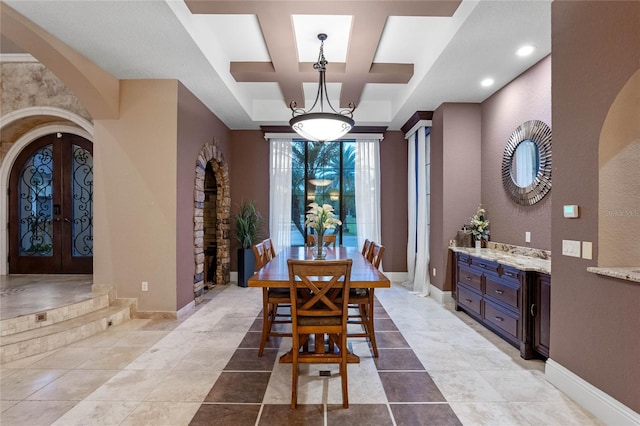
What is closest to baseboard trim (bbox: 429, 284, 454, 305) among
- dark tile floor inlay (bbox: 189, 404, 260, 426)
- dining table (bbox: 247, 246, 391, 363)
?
dining table (bbox: 247, 246, 391, 363)

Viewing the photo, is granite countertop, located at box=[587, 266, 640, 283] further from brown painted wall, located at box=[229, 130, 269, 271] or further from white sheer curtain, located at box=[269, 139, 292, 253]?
brown painted wall, located at box=[229, 130, 269, 271]

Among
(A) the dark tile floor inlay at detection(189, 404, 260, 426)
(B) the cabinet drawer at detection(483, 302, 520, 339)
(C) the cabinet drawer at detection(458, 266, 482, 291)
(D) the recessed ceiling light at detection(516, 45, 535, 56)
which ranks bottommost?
(A) the dark tile floor inlay at detection(189, 404, 260, 426)

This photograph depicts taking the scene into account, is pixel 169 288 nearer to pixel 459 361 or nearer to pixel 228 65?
pixel 228 65

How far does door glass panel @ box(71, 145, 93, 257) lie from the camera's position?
15.6ft

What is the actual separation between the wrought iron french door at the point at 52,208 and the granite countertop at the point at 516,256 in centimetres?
563

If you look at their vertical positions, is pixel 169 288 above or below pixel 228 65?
below

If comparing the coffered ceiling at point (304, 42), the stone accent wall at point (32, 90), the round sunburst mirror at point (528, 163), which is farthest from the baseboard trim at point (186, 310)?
the round sunburst mirror at point (528, 163)

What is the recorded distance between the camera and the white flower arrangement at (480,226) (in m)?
4.08

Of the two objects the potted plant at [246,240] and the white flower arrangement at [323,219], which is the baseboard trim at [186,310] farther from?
the white flower arrangement at [323,219]

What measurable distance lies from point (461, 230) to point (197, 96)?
166 inches

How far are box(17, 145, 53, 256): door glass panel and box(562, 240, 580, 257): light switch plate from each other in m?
6.53

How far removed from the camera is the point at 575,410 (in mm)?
2010

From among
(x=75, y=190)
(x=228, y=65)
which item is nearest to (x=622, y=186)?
(x=228, y=65)

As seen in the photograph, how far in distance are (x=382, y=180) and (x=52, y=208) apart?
5.61 m
